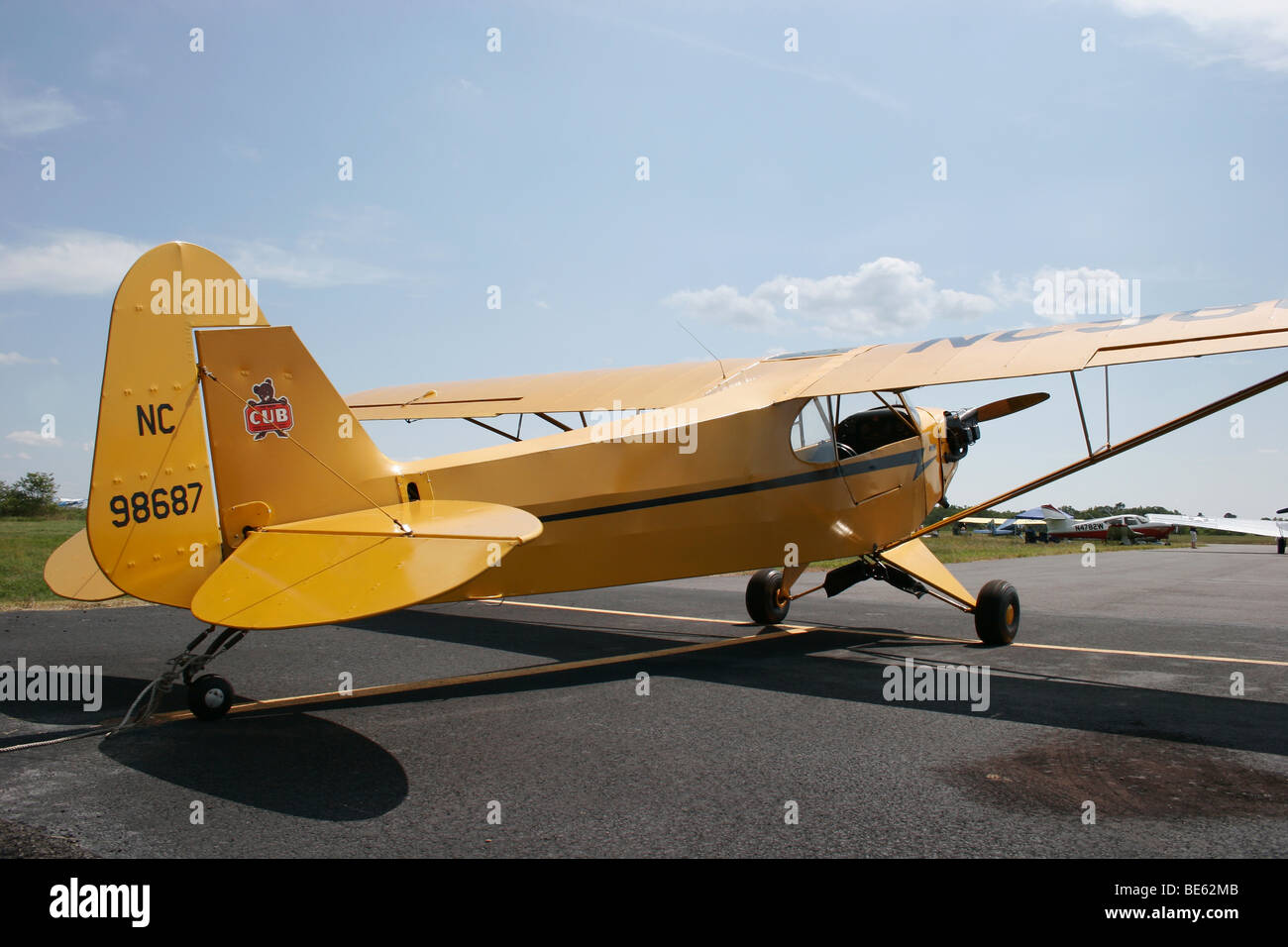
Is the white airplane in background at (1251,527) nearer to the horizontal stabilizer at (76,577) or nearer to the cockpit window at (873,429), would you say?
the cockpit window at (873,429)

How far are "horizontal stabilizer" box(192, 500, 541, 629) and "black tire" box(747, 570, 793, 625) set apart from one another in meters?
5.89

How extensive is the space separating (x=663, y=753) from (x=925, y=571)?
5.99m

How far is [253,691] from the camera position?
6867mm

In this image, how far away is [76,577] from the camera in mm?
6645

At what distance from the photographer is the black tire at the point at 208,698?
5.83 meters

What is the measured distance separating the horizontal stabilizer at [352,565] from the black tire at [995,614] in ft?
20.2

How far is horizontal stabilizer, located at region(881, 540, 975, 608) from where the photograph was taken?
1009 cm

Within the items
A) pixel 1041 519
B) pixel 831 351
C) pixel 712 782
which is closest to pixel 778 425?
pixel 831 351

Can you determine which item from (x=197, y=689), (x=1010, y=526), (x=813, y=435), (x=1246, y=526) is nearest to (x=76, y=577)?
(x=197, y=689)
